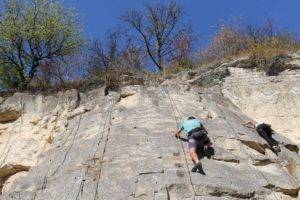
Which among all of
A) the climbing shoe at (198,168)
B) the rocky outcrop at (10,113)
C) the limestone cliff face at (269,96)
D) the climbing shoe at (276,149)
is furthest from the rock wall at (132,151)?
the limestone cliff face at (269,96)

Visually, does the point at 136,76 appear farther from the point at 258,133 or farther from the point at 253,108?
the point at 258,133

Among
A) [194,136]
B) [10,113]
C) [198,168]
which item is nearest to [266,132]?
[194,136]

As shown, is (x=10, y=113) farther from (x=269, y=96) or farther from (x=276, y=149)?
(x=276, y=149)

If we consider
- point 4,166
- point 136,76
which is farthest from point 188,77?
point 4,166

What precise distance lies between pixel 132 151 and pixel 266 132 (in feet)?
16.2

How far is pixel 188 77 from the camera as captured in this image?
78.8 feet

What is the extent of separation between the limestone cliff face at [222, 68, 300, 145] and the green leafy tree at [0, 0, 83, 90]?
8278 mm

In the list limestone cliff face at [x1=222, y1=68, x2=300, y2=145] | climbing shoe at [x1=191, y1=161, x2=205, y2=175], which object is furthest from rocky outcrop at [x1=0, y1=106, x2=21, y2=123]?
climbing shoe at [x1=191, y1=161, x2=205, y2=175]

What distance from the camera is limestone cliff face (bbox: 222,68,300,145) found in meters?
20.9

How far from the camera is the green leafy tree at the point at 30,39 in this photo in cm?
2567

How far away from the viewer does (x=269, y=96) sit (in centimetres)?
2216

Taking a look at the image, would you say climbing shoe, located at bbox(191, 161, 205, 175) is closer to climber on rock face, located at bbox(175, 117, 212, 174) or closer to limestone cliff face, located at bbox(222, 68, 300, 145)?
climber on rock face, located at bbox(175, 117, 212, 174)

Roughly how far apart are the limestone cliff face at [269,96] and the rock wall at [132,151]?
1.15 m

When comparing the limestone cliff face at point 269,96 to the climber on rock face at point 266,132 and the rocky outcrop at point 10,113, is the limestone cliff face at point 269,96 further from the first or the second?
the rocky outcrop at point 10,113
